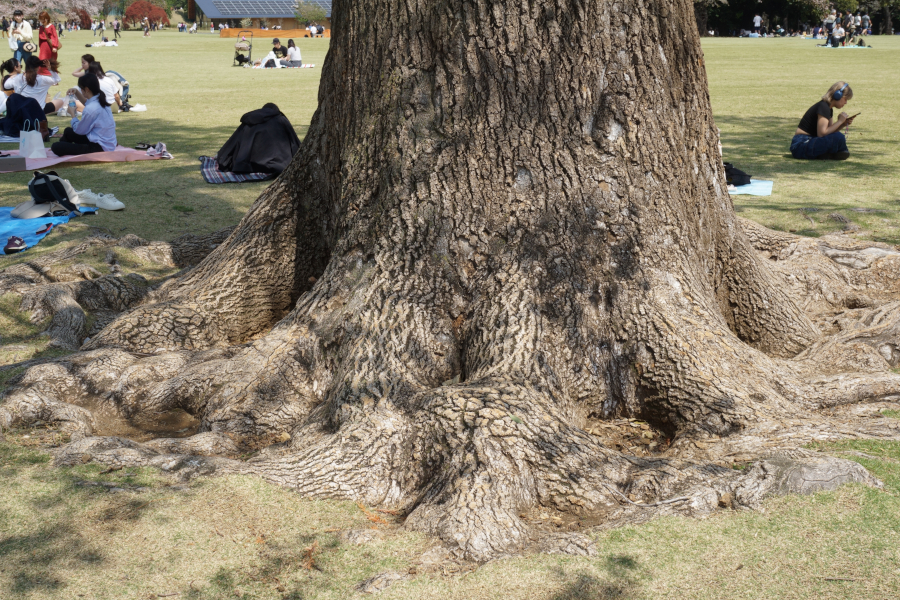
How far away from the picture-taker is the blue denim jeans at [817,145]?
36.4 feet

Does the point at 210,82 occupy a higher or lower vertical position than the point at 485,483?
higher

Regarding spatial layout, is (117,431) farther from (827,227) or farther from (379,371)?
(827,227)

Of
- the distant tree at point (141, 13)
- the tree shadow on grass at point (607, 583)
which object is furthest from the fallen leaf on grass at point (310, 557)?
the distant tree at point (141, 13)

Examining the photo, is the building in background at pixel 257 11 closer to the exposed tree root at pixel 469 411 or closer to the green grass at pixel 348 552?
the exposed tree root at pixel 469 411

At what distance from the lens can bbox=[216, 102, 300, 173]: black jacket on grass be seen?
1045 centimetres

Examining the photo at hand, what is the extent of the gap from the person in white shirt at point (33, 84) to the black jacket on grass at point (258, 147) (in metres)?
5.29

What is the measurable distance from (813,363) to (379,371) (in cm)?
258

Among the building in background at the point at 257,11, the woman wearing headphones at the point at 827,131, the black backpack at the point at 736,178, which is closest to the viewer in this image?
the black backpack at the point at 736,178

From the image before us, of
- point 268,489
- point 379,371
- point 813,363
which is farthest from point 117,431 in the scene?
point 813,363

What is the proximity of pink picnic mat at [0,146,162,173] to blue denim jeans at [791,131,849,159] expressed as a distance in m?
9.57

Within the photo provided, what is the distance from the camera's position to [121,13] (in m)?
97.4

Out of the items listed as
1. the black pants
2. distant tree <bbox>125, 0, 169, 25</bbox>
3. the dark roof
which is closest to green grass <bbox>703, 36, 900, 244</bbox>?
the black pants

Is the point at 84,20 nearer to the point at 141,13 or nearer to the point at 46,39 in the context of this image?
the point at 141,13

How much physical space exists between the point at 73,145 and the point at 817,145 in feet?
35.7
